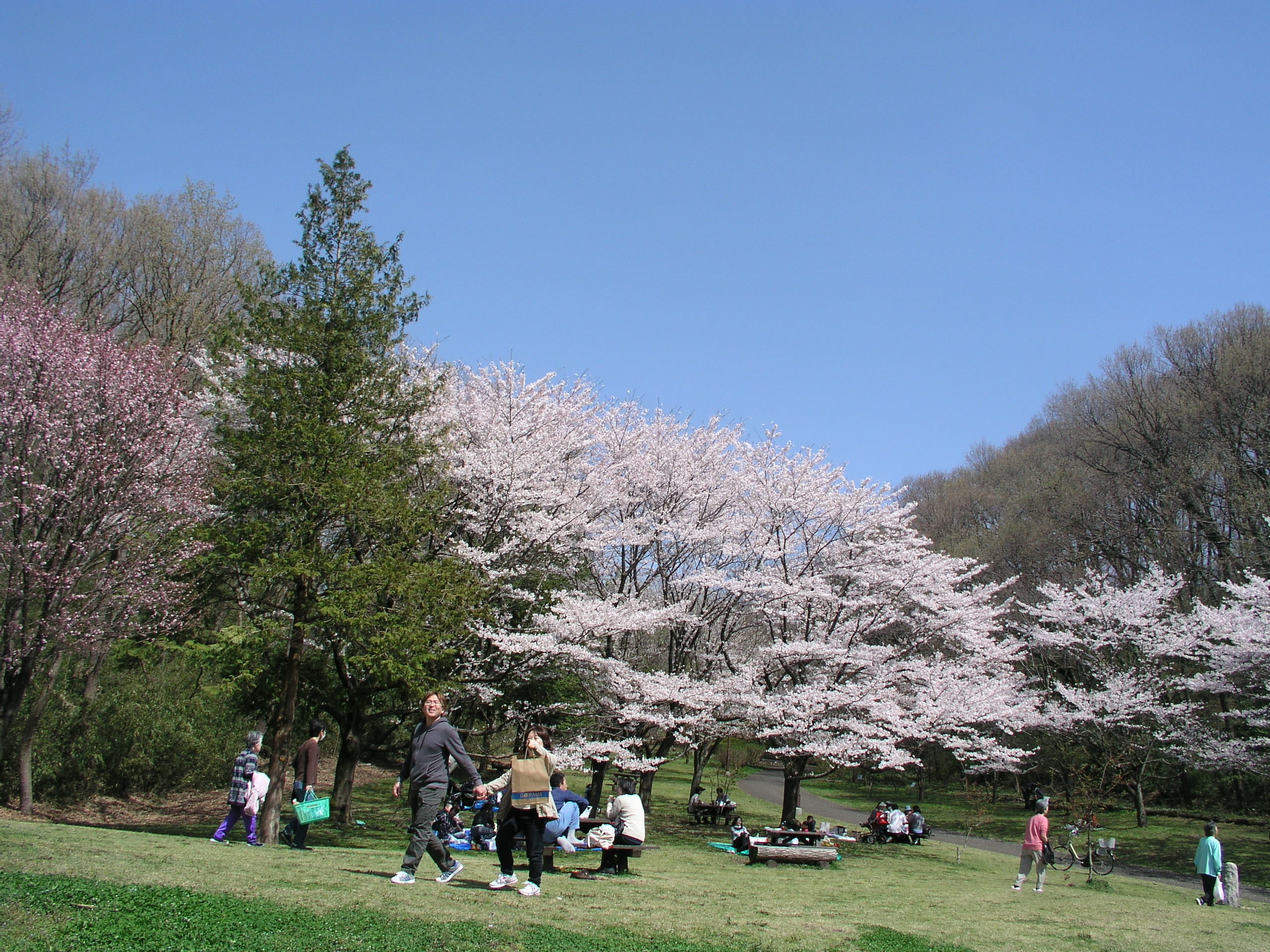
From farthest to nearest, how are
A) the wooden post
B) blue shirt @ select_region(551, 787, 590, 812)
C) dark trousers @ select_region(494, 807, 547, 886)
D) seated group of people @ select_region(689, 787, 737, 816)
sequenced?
1. seated group of people @ select_region(689, 787, 737, 816)
2. the wooden post
3. blue shirt @ select_region(551, 787, 590, 812)
4. dark trousers @ select_region(494, 807, 547, 886)

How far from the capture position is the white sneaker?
22.4 feet

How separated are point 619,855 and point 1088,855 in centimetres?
1023

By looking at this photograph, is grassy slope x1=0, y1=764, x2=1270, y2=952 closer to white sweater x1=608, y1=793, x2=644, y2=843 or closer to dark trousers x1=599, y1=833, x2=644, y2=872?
dark trousers x1=599, y1=833, x2=644, y2=872

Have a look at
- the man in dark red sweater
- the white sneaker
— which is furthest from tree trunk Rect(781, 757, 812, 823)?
the white sneaker

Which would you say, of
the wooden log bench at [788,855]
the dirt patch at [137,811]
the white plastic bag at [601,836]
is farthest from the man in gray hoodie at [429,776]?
the dirt patch at [137,811]

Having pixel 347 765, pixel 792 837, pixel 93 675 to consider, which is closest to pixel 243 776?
pixel 347 765

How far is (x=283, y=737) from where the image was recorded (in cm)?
1084

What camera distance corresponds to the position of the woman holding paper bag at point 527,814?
6586 mm

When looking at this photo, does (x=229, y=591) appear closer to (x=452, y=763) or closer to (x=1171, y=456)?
(x=452, y=763)

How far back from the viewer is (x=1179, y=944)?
7.39 metres

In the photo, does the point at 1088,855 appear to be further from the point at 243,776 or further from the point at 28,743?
the point at 28,743

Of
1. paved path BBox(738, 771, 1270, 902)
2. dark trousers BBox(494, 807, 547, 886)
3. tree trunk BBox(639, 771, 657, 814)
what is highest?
dark trousers BBox(494, 807, 547, 886)

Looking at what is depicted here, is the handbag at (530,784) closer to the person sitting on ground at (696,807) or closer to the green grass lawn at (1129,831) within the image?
the person sitting on ground at (696,807)

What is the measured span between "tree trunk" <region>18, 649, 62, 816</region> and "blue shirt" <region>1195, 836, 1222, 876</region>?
740 inches
